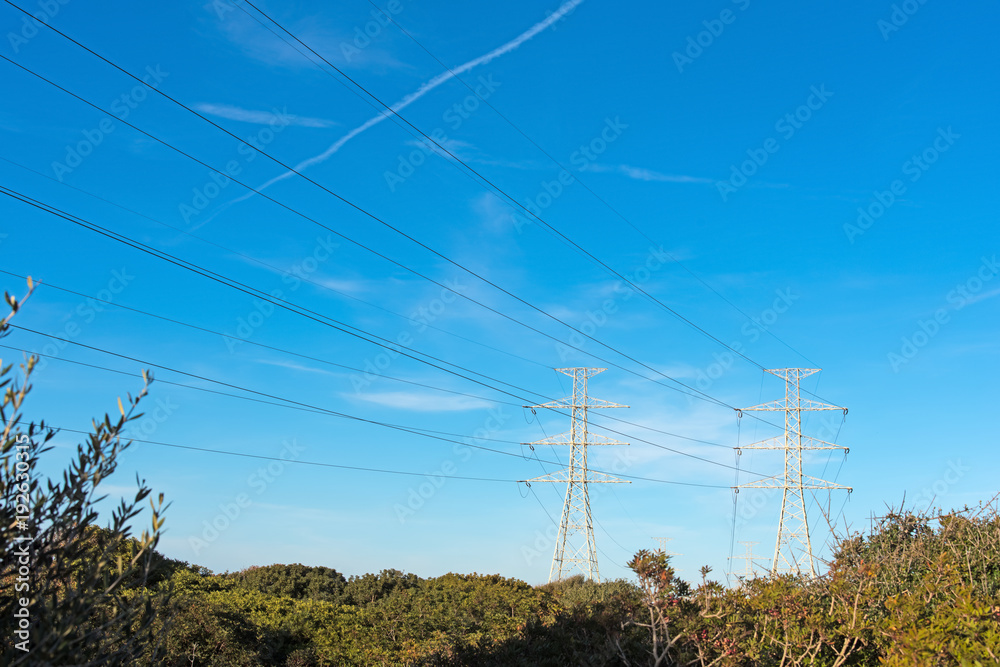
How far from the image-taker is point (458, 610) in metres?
18.0

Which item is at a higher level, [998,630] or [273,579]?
[273,579]

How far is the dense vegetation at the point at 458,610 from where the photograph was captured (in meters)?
3.87

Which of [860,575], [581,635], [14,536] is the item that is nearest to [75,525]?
[14,536]

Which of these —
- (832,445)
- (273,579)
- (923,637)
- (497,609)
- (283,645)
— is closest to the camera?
(923,637)

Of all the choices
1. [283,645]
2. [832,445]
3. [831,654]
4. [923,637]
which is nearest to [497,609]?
[283,645]

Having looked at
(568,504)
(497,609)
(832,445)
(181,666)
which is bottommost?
(181,666)

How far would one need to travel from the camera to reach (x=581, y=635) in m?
12.4

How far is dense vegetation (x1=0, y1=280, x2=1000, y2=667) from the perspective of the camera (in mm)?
3873

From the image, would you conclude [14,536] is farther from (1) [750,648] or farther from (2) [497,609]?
(2) [497,609]

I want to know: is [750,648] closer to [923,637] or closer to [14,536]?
[923,637]

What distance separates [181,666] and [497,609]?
8306mm

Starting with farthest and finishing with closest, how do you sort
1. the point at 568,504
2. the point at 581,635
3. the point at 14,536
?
the point at 568,504, the point at 581,635, the point at 14,536

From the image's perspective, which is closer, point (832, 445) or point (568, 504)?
point (568, 504)

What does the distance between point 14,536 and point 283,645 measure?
12.4 metres
